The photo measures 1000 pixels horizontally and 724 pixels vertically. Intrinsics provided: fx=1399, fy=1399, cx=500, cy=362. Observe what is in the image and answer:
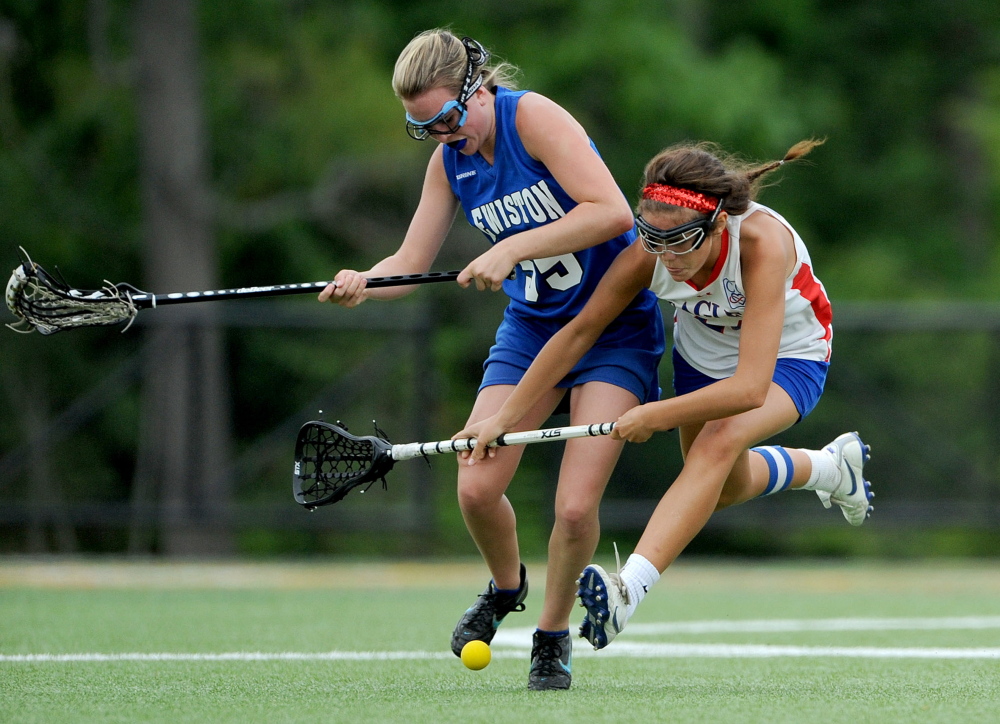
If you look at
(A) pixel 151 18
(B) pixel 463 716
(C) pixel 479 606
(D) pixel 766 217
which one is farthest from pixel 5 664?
(A) pixel 151 18

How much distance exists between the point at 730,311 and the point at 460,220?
10727 mm

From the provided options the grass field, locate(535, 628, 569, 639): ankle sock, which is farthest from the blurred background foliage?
locate(535, 628, 569, 639): ankle sock

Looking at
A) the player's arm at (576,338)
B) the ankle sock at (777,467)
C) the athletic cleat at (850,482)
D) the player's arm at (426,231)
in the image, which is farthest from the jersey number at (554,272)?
the athletic cleat at (850,482)

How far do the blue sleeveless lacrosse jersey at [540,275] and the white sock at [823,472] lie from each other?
27.5 inches

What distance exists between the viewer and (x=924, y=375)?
10508mm

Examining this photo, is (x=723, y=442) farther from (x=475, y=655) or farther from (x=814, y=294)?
(x=475, y=655)

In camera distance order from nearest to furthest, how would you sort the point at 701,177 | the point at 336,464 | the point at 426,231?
the point at 701,177, the point at 336,464, the point at 426,231

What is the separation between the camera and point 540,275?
4.11 m

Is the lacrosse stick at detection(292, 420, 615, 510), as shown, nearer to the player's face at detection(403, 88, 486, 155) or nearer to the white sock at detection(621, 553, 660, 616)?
the white sock at detection(621, 553, 660, 616)

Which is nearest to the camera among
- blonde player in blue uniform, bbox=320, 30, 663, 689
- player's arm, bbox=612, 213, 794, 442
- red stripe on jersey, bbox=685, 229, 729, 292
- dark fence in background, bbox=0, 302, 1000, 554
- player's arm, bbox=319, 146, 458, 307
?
player's arm, bbox=612, 213, 794, 442

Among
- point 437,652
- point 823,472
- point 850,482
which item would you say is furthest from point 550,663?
point 850,482

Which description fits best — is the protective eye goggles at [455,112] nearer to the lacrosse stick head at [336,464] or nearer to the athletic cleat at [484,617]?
the lacrosse stick head at [336,464]

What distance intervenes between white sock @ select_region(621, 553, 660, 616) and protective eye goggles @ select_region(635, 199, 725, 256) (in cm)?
80

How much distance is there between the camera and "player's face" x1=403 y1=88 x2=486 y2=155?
12.7 ft
